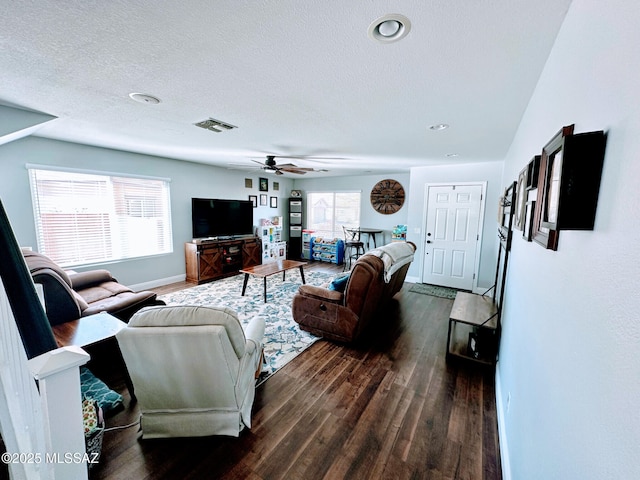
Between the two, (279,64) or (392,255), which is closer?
(279,64)

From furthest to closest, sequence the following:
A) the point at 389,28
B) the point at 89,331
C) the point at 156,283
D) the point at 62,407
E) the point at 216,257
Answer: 1. the point at 216,257
2. the point at 156,283
3. the point at 89,331
4. the point at 389,28
5. the point at 62,407

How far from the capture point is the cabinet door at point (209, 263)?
16.6ft

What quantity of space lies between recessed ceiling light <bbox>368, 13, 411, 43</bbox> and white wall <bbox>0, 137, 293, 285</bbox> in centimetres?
452

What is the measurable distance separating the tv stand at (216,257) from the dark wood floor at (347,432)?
2.86 meters

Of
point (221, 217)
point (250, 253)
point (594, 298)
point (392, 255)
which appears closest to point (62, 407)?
point (594, 298)

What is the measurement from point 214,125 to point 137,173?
8.76 ft

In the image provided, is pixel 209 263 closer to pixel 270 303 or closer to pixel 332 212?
pixel 270 303

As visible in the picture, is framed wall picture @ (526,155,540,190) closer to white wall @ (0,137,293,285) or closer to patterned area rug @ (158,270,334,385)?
patterned area rug @ (158,270,334,385)

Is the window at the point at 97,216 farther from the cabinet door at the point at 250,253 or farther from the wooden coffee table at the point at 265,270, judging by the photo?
the wooden coffee table at the point at 265,270

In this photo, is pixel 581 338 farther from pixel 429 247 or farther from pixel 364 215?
pixel 364 215

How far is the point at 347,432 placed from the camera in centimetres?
180

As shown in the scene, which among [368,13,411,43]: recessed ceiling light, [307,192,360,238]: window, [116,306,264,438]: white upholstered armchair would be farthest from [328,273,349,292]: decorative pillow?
[307,192,360,238]: window

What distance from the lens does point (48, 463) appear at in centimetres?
89

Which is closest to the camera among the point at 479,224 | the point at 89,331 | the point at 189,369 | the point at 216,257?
the point at 189,369
